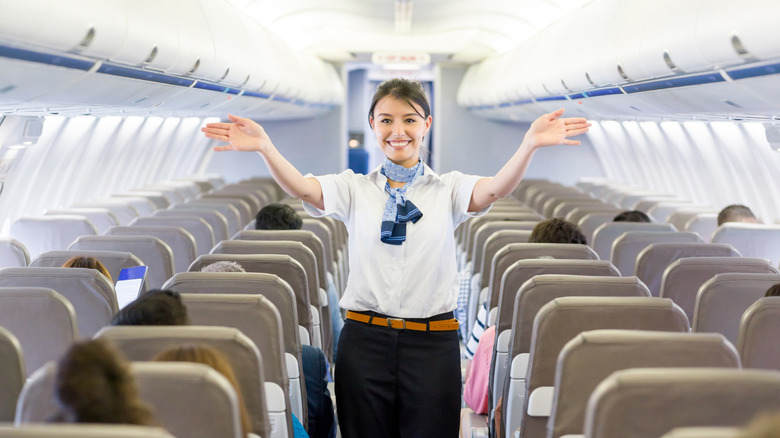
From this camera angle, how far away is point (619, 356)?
260cm

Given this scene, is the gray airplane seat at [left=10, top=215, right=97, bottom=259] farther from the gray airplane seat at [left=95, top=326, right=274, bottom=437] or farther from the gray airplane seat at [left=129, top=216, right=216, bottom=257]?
the gray airplane seat at [left=95, top=326, right=274, bottom=437]

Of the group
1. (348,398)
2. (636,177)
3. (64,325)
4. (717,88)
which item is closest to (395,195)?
(348,398)

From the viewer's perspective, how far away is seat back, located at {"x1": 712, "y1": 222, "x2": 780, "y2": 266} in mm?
6551

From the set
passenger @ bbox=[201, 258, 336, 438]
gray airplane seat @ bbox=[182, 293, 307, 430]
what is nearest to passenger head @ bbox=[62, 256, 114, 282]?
passenger @ bbox=[201, 258, 336, 438]

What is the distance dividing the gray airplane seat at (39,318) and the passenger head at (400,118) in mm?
1342

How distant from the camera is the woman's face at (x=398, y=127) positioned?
3.16 meters

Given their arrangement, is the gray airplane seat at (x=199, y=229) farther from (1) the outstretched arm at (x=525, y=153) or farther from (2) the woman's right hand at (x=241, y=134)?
(1) the outstretched arm at (x=525, y=153)

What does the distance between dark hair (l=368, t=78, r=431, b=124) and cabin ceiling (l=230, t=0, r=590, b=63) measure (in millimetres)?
7370

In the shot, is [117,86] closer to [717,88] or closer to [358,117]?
[717,88]

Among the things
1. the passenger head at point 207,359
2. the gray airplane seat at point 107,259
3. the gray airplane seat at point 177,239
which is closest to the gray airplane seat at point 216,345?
the passenger head at point 207,359

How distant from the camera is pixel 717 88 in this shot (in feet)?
17.5

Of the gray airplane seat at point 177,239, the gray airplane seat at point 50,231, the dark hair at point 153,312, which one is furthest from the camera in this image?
the gray airplane seat at point 50,231

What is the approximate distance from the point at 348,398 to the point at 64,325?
111 cm

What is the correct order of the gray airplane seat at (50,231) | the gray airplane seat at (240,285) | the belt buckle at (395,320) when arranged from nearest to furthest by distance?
the belt buckle at (395,320) < the gray airplane seat at (240,285) < the gray airplane seat at (50,231)
